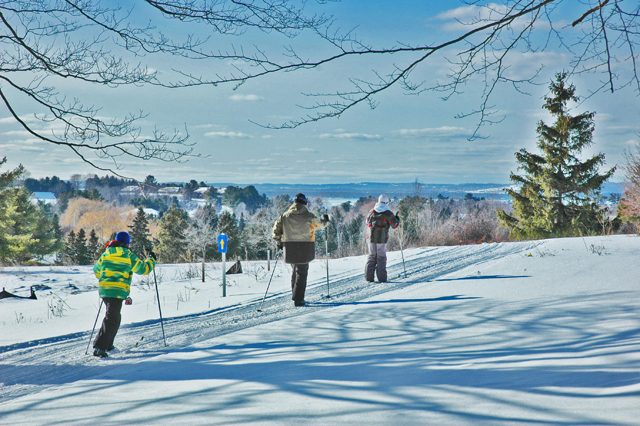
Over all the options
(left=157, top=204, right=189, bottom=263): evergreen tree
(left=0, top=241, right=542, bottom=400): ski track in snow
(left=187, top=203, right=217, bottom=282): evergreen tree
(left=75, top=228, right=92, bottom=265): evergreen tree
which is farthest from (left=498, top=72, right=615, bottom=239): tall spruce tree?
(left=75, top=228, right=92, bottom=265): evergreen tree

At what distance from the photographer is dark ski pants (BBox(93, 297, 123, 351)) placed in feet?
17.5

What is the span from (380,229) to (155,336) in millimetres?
5175

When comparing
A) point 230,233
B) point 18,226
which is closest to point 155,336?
point 18,226

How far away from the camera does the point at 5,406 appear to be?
371 cm

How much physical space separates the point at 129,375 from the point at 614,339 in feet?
16.6

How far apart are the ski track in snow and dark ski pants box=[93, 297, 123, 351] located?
179mm

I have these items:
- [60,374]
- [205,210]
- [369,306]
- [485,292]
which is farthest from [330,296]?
[205,210]

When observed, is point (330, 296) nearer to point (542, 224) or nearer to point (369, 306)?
point (369, 306)

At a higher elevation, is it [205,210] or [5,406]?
[205,210]

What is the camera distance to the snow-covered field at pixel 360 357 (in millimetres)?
3109

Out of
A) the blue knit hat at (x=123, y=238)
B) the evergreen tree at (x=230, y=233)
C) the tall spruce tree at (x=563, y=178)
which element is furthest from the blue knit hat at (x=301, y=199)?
the evergreen tree at (x=230, y=233)

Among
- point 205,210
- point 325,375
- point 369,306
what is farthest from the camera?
point 205,210

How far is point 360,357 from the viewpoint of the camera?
4484mm

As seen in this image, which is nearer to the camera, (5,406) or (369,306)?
(5,406)
